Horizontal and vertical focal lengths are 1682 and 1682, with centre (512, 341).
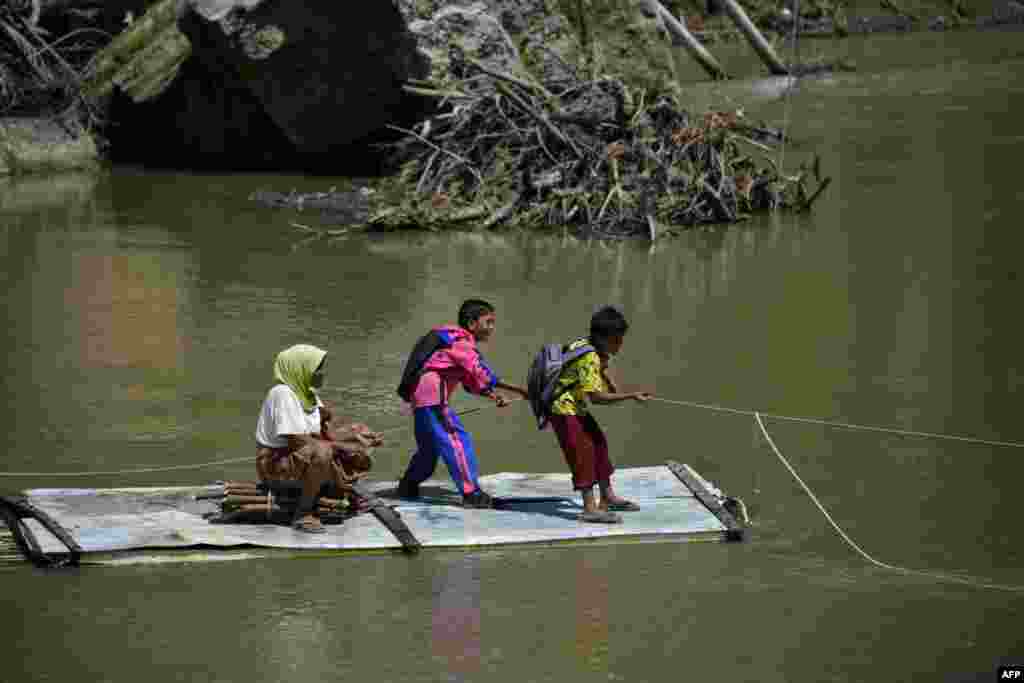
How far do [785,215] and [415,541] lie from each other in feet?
34.0

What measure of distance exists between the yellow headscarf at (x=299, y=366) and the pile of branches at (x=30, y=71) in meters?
14.1

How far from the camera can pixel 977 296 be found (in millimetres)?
13828

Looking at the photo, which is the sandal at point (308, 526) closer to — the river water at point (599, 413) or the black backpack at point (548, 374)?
the river water at point (599, 413)

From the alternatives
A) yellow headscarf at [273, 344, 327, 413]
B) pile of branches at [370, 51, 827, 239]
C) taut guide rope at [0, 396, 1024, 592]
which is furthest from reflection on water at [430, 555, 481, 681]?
pile of branches at [370, 51, 827, 239]

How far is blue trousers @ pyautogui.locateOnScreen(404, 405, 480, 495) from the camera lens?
27.8 ft

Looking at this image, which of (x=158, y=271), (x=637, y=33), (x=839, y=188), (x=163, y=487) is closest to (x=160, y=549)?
(x=163, y=487)

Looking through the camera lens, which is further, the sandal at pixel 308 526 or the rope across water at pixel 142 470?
the rope across water at pixel 142 470

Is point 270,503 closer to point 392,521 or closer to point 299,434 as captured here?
point 299,434

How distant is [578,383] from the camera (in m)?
8.27

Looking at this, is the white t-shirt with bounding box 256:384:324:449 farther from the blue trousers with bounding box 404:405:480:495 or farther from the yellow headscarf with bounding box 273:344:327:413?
the blue trousers with bounding box 404:405:480:495

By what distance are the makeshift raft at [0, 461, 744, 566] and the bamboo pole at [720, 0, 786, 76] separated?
1800 cm

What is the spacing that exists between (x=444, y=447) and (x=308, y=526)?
86 cm

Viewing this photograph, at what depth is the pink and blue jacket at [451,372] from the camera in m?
8.44

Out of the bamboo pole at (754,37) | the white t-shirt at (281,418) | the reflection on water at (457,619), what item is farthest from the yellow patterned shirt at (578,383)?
the bamboo pole at (754,37)
